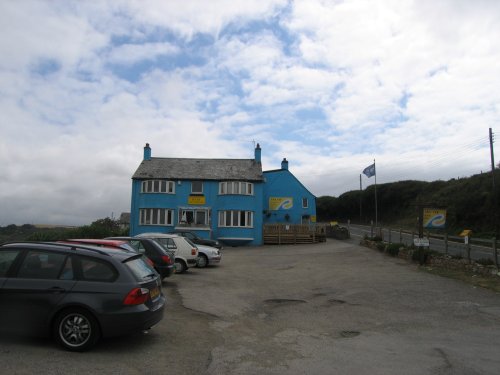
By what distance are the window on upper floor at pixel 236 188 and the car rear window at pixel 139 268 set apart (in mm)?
29572

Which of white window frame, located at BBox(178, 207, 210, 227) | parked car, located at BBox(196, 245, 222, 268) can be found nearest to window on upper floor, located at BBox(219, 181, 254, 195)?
white window frame, located at BBox(178, 207, 210, 227)

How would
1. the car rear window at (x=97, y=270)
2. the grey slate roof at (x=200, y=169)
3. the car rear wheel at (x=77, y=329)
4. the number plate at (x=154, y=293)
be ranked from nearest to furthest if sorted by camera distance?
the car rear wheel at (x=77, y=329), the car rear window at (x=97, y=270), the number plate at (x=154, y=293), the grey slate roof at (x=200, y=169)

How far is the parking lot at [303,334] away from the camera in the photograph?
602 centimetres

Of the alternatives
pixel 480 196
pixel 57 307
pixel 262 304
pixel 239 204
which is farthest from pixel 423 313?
pixel 480 196

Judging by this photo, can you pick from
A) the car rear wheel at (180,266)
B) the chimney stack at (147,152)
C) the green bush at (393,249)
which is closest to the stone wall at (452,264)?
the green bush at (393,249)

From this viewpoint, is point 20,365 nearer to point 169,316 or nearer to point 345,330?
point 169,316

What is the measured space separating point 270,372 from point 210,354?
118cm

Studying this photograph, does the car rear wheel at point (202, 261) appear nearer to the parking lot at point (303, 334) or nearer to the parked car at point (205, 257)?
the parked car at point (205, 257)

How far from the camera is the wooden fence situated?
3684cm

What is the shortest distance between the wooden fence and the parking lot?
21087 mm

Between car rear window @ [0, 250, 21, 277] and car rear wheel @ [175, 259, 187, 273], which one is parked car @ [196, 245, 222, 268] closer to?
car rear wheel @ [175, 259, 187, 273]

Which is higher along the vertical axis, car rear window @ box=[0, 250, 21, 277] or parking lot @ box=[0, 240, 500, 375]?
car rear window @ box=[0, 250, 21, 277]

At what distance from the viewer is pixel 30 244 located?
272 inches

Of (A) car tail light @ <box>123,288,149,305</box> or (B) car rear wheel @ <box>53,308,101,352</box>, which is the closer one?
(B) car rear wheel @ <box>53,308,101,352</box>
